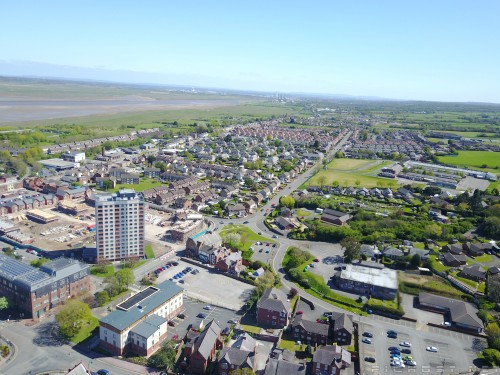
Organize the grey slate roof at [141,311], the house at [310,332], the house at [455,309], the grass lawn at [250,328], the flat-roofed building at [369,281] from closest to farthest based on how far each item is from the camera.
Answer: the grey slate roof at [141,311]
the house at [310,332]
the grass lawn at [250,328]
the house at [455,309]
the flat-roofed building at [369,281]

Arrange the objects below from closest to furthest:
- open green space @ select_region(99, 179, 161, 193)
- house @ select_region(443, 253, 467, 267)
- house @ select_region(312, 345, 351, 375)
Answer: house @ select_region(312, 345, 351, 375)
house @ select_region(443, 253, 467, 267)
open green space @ select_region(99, 179, 161, 193)

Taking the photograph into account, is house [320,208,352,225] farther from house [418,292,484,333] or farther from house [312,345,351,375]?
house [312,345,351,375]

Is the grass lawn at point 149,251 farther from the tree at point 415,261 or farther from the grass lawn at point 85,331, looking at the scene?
the tree at point 415,261

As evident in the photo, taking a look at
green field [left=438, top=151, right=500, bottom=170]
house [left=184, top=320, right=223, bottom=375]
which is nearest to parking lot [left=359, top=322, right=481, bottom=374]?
house [left=184, top=320, right=223, bottom=375]

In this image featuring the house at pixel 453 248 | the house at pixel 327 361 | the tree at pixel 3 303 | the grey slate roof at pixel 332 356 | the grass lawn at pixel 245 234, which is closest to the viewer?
the house at pixel 327 361

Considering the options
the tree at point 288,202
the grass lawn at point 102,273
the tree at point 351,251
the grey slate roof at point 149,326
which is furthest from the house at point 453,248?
the grass lawn at point 102,273

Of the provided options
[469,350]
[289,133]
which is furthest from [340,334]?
[289,133]
